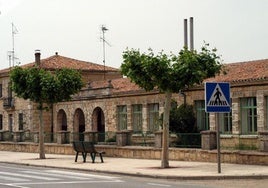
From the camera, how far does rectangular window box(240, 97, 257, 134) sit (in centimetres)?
3272

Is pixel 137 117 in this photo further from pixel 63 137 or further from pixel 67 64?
pixel 67 64

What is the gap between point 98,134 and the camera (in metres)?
34.2

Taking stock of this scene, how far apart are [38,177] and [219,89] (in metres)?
7.07

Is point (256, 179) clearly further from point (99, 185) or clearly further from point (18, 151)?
point (18, 151)

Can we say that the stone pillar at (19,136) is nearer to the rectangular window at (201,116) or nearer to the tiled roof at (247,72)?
the rectangular window at (201,116)

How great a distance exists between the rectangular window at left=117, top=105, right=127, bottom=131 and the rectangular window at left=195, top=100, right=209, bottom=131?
299 inches

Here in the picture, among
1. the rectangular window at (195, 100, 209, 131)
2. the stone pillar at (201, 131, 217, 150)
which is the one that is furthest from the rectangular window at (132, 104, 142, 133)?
the stone pillar at (201, 131, 217, 150)

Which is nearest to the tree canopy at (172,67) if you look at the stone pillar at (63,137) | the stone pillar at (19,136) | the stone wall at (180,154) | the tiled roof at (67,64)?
the stone wall at (180,154)

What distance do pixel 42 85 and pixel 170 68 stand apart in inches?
444

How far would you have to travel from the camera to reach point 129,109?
1652 inches

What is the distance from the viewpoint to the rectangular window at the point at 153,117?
3962 centimetres

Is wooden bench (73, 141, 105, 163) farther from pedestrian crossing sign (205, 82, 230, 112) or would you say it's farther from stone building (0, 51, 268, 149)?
pedestrian crossing sign (205, 82, 230, 112)

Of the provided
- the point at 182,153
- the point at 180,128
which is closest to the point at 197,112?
the point at 180,128

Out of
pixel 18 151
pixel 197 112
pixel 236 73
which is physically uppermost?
pixel 236 73
